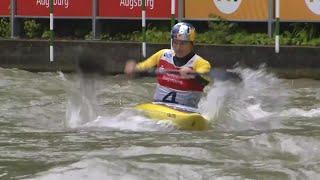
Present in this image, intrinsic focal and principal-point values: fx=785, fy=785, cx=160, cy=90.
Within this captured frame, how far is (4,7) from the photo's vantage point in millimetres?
18438

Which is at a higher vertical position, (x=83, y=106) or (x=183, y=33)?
(x=183, y=33)

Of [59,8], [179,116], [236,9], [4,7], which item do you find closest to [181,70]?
[179,116]

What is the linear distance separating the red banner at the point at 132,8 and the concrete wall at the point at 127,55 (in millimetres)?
1142

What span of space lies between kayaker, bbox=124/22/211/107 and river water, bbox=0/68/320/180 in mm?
364

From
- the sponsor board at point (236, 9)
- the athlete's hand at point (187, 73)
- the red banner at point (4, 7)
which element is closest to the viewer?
the athlete's hand at point (187, 73)

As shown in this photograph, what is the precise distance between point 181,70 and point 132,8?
24.9 ft

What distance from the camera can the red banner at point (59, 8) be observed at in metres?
17.7

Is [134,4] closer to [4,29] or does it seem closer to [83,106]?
[4,29]

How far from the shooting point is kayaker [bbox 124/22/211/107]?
32.3ft

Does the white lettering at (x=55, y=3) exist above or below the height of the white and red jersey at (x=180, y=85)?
above

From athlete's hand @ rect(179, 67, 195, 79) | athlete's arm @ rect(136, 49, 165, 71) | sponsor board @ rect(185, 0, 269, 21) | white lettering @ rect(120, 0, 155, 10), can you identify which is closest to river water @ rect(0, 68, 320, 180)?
athlete's hand @ rect(179, 67, 195, 79)

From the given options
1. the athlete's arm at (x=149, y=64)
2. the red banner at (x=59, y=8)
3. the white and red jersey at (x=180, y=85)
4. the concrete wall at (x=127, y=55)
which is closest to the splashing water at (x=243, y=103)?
the white and red jersey at (x=180, y=85)

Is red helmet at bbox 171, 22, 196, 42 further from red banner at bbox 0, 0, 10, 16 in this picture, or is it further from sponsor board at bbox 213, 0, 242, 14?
red banner at bbox 0, 0, 10, 16

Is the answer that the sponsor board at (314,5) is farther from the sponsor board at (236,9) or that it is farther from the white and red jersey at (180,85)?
the white and red jersey at (180,85)
